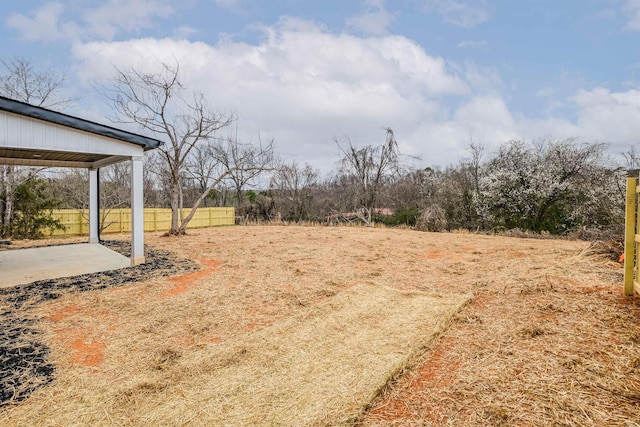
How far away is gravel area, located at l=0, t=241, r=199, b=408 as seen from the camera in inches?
93.0

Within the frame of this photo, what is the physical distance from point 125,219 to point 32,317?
10.9 m

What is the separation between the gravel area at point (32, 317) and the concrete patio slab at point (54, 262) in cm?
40

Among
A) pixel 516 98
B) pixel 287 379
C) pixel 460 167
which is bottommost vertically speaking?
pixel 287 379

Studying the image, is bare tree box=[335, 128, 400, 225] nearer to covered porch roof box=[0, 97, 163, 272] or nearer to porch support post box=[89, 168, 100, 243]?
porch support post box=[89, 168, 100, 243]

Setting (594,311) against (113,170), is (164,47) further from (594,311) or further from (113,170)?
(594,311)

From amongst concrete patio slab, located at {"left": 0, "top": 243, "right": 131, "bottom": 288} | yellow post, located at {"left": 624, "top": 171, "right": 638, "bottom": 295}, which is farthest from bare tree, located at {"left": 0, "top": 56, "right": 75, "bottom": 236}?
yellow post, located at {"left": 624, "top": 171, "right": 638, "bottom": 295}

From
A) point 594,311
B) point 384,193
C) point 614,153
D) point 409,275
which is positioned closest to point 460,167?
point 384,193

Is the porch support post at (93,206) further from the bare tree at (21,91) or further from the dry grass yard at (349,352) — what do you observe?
the dry grass yard at (349,352)

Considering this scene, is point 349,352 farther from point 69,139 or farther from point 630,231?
point 69,139

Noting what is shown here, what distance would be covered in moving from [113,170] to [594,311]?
60.8 feet

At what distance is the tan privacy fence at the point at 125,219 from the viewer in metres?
12.0

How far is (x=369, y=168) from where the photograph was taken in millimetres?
17672

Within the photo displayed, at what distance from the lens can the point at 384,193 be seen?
17.7 metres

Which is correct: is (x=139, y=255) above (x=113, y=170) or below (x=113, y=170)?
below
